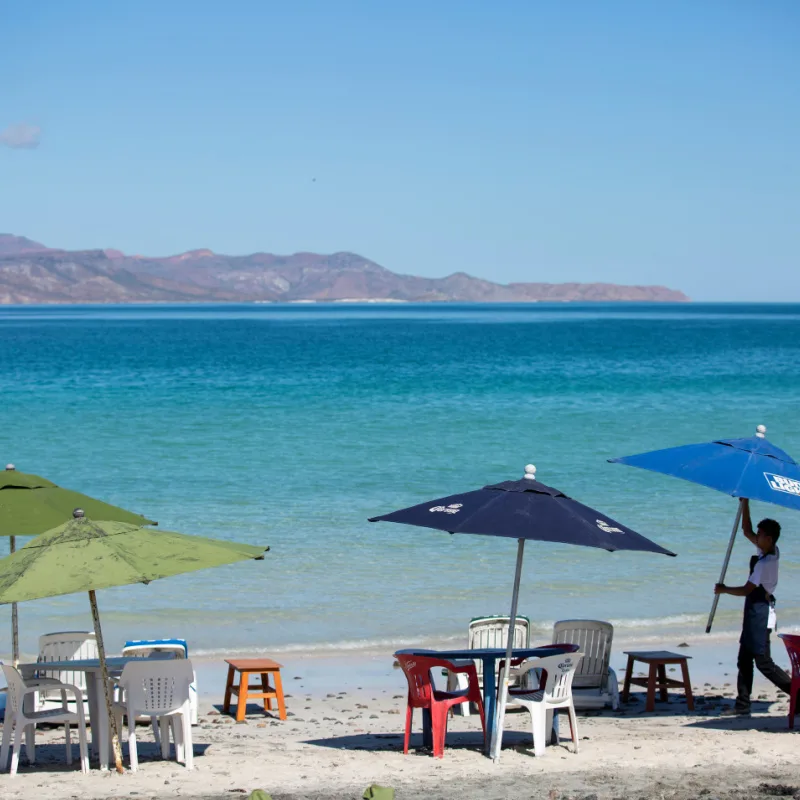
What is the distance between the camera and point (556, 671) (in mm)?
7781

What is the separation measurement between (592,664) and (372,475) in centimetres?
1421

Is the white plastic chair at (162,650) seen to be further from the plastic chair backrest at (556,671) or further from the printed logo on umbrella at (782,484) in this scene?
the printed logo on umbrella at (782,484)

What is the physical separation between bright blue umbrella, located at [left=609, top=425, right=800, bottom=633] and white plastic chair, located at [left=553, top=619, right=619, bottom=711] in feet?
4.63

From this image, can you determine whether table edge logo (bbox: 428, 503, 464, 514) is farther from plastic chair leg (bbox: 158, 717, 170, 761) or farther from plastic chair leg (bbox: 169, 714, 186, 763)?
plastic chair leg (bbox: 158, 717, 170, 761)

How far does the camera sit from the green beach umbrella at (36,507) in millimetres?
8000

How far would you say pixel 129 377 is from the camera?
54.9 meters

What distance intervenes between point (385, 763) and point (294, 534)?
31.2 feet

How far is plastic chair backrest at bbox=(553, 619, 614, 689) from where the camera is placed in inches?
363

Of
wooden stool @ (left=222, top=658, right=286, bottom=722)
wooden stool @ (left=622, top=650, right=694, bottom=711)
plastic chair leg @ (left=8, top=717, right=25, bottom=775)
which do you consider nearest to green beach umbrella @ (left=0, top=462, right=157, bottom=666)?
plastic chair leg @ (left=8, top=717, right=25, bottom=775)

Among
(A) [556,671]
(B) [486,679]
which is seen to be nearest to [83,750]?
(B) [486,679]

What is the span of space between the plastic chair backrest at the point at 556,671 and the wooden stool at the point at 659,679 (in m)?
1.64

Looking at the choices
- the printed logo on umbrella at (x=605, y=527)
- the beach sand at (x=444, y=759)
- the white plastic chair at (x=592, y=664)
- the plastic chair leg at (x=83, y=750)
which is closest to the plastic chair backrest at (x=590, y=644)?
the white plastic chair at (x=592, y=664)

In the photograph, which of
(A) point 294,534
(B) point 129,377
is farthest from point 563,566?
(B) point 129,377

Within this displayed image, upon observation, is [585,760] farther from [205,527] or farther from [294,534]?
[205,527]
